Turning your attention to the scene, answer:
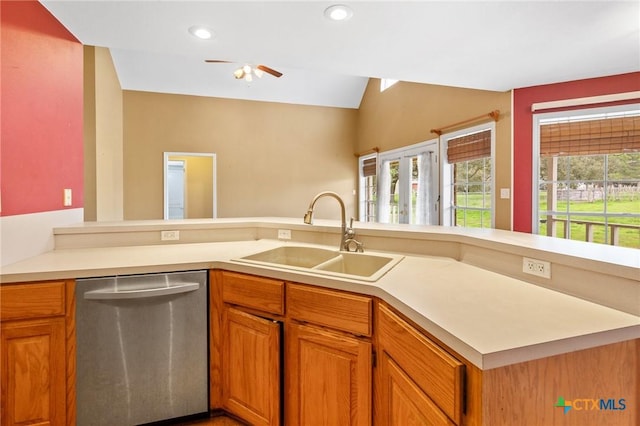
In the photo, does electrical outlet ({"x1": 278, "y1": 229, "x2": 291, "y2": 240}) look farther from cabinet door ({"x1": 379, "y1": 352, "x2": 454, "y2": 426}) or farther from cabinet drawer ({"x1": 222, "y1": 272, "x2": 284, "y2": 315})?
cabinet door ({"x1": 379, "y1": 352, "x2": 454, "y2": 426})

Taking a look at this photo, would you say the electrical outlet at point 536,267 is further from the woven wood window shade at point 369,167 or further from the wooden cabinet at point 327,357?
the woven wood window shade at point 369,167

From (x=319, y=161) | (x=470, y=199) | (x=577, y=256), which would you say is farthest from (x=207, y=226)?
(x=319, y=161)

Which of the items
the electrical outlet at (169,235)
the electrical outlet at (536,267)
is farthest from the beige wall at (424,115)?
the electrical outlet at (169,235)

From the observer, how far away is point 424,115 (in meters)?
4.56

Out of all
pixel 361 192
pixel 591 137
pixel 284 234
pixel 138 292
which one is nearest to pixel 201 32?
pixel 284 234

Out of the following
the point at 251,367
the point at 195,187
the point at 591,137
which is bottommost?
the point at 251,367

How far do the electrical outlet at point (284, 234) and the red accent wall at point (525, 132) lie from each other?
2.58 metres

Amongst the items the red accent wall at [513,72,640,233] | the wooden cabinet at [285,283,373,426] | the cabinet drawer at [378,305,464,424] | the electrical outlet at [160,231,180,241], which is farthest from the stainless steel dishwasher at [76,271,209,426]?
the red accent wall at [513,72,640,233]

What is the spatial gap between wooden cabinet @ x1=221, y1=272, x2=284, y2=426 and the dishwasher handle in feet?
0.63

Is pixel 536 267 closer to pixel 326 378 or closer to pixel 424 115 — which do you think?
pixel 326 378

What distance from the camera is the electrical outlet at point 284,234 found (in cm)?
226

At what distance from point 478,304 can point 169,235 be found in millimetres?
1912

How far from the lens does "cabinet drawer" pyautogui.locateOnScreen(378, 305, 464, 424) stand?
31.0 inches

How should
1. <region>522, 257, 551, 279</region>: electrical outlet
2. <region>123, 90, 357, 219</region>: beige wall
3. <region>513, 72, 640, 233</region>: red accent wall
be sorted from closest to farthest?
<region>522, 257, 551, 279</region>: electrical outlet < <region>513, 72, 640, 233</region>: red accent wall < <region>123, 90, 357, 219</region>: beige wall
